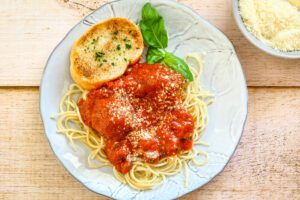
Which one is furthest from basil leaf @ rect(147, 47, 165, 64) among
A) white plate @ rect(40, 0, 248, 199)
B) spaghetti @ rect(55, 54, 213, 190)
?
spaghetti @ rect(55, 54, 213, 190)

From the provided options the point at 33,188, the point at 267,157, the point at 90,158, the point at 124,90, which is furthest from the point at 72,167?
the point at 267,157

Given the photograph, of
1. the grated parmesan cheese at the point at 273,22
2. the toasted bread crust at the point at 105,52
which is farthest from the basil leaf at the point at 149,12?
the grated parmesan cheese at the point at 273,22

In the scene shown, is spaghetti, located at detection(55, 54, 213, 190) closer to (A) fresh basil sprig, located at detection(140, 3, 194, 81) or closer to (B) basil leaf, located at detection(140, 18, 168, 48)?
(A) fresh basil sprig, located at detection(140, 3, 194, 81)

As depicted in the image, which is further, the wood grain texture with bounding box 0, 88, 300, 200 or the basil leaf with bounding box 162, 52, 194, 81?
the wood grain texture with bounding box 0, 88, 300, 200

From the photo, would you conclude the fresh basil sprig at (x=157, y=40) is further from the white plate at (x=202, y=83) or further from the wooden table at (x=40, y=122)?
the wooden table at (x=40, y=122)

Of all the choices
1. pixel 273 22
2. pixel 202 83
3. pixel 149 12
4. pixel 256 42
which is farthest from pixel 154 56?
pixel 273 22
